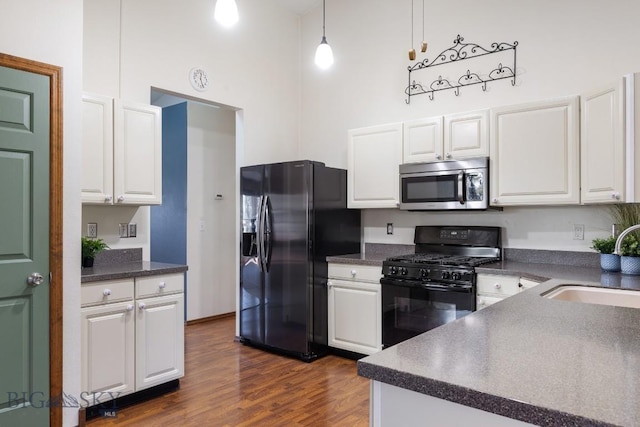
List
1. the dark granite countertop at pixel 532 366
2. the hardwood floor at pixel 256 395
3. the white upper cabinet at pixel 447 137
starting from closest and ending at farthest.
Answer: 1. the dark granite countertop at pixel 532 366
2. the hardwood floor at pixel 256 395
3. the white upper cabinet at pixel 447 137

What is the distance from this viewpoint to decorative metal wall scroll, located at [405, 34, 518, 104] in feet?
11.2

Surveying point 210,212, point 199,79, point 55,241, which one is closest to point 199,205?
point 210,212

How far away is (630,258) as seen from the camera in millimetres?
2582

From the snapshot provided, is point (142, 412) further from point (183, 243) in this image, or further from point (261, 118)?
point (261, 118)

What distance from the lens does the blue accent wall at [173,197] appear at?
4.94 m

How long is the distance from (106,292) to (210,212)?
265 cm

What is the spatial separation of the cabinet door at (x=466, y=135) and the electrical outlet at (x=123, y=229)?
8.24 feet

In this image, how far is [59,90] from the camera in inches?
92.0

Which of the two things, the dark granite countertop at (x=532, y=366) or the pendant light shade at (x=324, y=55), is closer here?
the dark granite countertop at (x=532, y=366)

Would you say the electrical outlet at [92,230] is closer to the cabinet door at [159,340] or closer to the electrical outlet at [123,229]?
the electrical outlet at [123,229]

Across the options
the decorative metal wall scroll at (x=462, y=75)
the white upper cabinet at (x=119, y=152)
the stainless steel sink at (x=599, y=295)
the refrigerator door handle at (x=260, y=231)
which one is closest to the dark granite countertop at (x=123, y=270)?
the white upper cabinet at (x=119, y=152)

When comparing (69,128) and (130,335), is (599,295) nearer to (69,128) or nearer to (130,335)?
(130,335)

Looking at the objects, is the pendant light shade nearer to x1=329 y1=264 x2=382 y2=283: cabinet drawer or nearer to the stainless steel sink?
x1=329 y1=264 x2=382 y2=283: cabinet drawer

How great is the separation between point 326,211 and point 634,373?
117 inches
